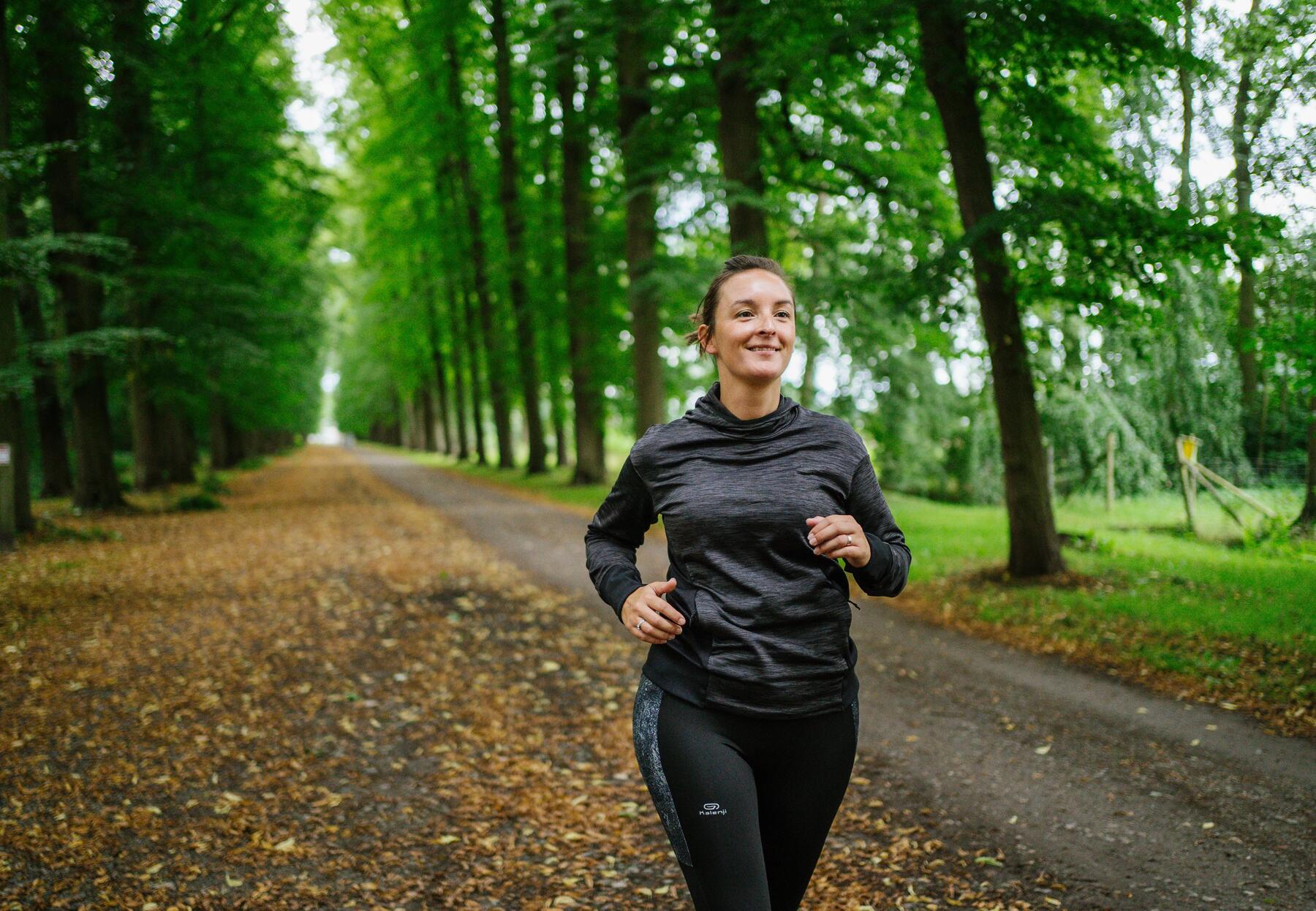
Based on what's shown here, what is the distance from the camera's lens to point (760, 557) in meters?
2.12

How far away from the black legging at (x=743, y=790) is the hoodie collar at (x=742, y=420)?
0.67 m

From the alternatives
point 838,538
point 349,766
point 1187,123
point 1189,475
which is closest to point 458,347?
point 1189,475

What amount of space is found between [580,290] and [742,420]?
20526mm

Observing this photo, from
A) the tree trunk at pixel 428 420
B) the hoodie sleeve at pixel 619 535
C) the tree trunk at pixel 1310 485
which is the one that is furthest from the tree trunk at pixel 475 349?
the hoodie sleeve at pixel 619 535

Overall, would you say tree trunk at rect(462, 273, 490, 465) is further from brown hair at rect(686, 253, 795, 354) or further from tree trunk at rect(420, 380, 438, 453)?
brown hair at rect(686, 253, 795, 354)

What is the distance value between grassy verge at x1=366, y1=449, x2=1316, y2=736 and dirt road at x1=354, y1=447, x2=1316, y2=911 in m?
0.40

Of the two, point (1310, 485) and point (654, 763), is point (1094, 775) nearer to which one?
point (654, 763)

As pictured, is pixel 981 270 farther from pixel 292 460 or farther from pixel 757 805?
pixel 292 460

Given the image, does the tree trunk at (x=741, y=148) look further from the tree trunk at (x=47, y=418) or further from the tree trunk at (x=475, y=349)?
the tree trunk at (x=475, y=349)

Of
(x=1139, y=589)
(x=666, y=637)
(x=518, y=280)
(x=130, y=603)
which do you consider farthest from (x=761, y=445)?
(x=518, y=280)

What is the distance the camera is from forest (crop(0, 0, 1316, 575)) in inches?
325

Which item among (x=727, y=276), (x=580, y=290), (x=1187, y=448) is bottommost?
(x=1187, y=448)

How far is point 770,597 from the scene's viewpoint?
82.4 inches

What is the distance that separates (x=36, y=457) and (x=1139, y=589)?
986 inches
